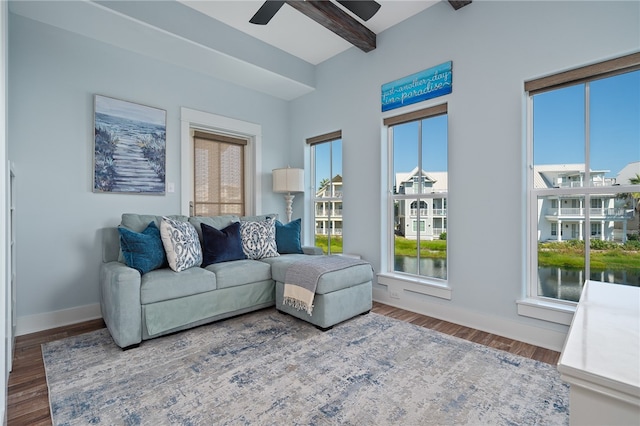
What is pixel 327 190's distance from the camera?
432cm

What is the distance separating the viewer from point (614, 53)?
6.91 feet

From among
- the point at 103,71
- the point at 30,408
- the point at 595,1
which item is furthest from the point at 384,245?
the point at 103,71

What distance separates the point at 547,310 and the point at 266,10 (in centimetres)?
315

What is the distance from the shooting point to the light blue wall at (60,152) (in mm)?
2674

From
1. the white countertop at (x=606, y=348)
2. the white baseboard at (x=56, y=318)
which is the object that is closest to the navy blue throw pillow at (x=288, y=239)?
the white baseboard at (x=56, y=318)

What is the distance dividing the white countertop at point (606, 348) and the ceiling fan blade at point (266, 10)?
2519 millimetres

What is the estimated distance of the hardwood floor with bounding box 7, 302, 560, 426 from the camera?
161 centimetres

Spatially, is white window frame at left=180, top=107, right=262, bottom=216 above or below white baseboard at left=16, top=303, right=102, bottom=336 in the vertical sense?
above

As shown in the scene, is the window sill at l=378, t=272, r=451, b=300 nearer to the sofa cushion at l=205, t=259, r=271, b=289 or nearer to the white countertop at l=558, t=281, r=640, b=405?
the sofa cushion at l=205, t=259, r=271, b=289

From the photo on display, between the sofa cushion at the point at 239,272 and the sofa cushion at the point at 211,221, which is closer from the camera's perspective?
the sofa cushion at the point at 239,272

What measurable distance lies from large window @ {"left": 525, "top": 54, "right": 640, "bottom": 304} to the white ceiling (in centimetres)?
155

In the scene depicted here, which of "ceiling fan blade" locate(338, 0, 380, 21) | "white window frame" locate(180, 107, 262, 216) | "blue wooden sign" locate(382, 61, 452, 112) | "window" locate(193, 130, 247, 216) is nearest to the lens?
"ceiling fan blade" locate(338, 0, 380, 21)

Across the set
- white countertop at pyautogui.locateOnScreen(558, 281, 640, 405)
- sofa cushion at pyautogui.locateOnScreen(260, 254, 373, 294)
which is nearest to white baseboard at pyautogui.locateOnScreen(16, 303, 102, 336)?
sofa cushion at pyautogui.locateOnScreen(260, 254, 373, 294)

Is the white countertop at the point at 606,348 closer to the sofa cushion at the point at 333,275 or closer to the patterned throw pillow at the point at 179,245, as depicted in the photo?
the sofa cushion at the point at 333,275
